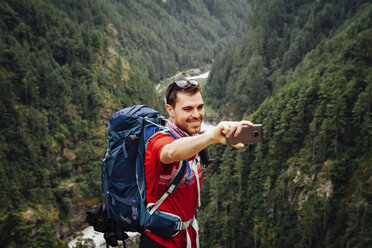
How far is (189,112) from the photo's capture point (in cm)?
343

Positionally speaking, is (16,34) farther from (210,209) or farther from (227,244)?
(227,244)

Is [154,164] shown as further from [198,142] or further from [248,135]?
[248,135]

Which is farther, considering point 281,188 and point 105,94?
point 105,94

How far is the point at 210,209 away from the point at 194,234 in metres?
61.0

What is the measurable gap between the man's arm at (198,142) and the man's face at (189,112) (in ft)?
1.72

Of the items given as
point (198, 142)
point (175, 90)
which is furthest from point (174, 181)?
point (175, 90)

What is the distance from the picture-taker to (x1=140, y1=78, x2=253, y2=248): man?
3.21 m

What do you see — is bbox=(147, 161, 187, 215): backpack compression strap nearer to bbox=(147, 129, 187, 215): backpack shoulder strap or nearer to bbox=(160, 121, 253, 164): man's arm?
bbox=(147, 129, 187, 215): backpack shoulder strap

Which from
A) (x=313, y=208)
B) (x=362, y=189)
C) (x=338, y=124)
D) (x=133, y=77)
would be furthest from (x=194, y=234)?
(x=133, y=77)

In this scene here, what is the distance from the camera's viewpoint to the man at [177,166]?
3.21m

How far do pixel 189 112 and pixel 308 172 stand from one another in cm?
5312

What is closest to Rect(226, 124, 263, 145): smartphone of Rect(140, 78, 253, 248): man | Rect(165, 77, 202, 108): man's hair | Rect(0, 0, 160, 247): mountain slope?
Rect(140, 78, 253, 248): man

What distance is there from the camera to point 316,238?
44594 mm

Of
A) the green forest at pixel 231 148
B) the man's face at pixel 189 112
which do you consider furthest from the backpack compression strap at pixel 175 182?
the green forest at pixel 231 148
